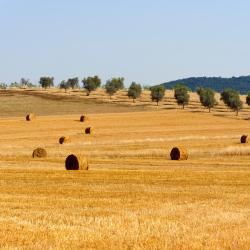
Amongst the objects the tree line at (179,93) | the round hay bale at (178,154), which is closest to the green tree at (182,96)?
the tree line at (179,93)

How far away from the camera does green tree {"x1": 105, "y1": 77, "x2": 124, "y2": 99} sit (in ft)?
482

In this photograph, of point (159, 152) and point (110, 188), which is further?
point (159, 152)

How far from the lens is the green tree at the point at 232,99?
122 meters

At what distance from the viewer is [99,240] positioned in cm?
1305

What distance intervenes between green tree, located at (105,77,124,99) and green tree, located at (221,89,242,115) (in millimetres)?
30351

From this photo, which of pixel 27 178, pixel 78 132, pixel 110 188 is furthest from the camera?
pixel 78 132

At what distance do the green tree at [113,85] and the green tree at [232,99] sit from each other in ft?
99.6

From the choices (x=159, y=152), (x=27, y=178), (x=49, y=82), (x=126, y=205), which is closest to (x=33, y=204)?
(x=126, y=205)

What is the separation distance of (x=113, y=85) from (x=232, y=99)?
3623 cm

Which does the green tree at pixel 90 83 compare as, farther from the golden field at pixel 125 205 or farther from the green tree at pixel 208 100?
the golden field at pixel 125 205

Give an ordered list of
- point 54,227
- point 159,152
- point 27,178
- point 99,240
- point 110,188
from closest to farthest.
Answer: point 99,240, point 54,227, point 110,188, point 27,178, point 159,152

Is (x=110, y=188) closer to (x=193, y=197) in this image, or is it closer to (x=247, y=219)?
(x=193, y=197)

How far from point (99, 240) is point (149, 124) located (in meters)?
70.0

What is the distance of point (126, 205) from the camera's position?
18.3 m
